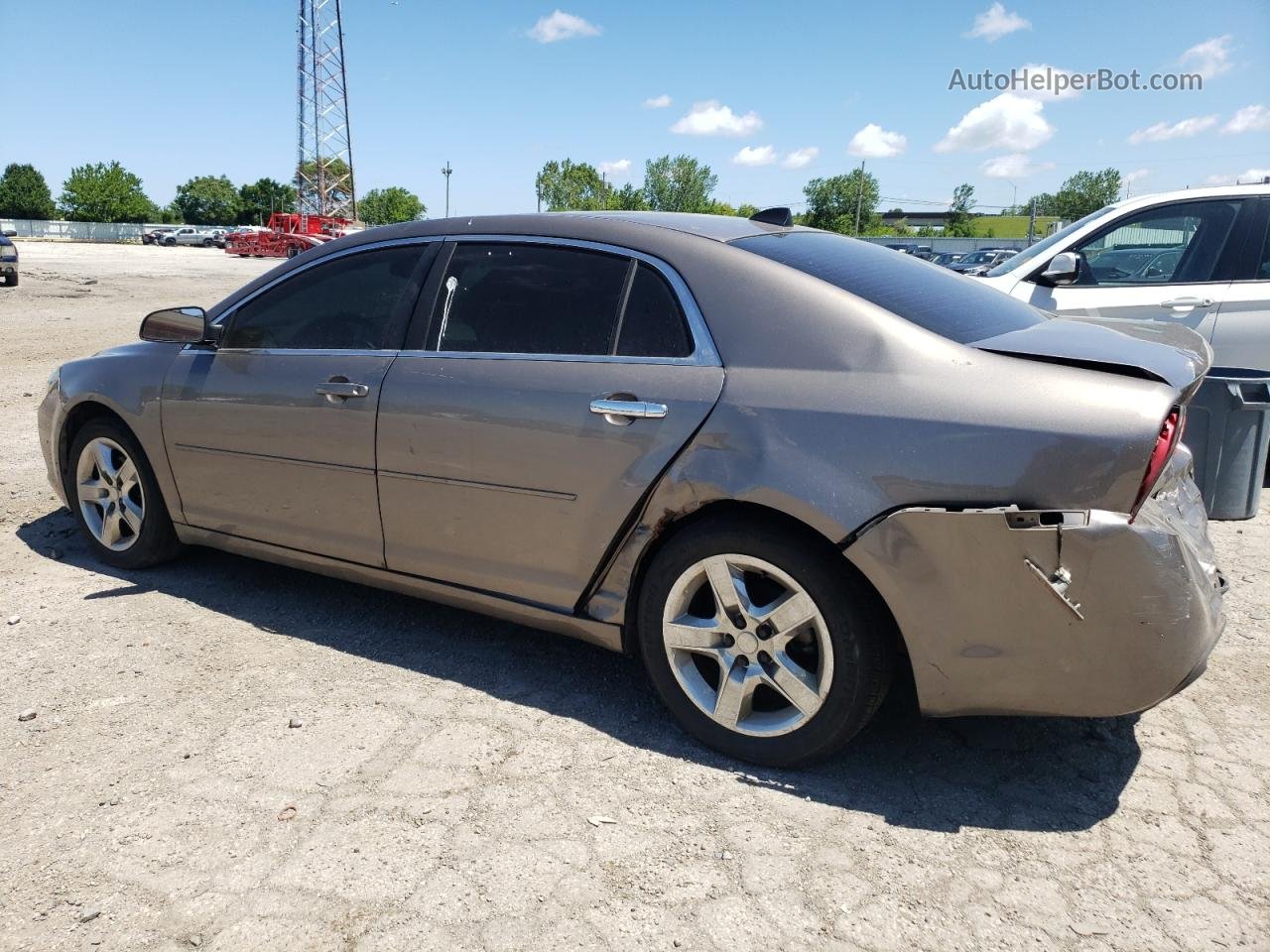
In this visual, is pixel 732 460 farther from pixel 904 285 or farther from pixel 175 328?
pixel 175 328

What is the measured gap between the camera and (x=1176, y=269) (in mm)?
6035

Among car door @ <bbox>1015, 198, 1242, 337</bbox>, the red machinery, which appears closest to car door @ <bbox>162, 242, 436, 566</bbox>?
car door @ <bbox>1015, 198, 1242, 337</bbox>

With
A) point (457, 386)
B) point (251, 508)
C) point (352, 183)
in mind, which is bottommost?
point (251, 508)

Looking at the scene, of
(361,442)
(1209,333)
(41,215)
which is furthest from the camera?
(41,215)

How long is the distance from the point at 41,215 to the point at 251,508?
113178mm

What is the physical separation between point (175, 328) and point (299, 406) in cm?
89

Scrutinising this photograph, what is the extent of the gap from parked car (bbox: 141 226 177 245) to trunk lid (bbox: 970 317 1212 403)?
85.0 meters

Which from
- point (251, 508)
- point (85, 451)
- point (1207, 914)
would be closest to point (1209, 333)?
point (1207, 914)

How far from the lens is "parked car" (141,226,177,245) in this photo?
3039 inches

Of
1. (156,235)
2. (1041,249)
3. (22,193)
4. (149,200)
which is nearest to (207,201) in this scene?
(149,200)

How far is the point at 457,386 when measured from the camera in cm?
328

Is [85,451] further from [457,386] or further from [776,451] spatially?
[776,451]

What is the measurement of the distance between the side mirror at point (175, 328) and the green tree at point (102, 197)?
11355 centimetres

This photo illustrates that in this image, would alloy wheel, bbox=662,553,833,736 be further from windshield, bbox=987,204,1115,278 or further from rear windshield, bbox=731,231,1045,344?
windshield, bbox=987,204,1115,278
